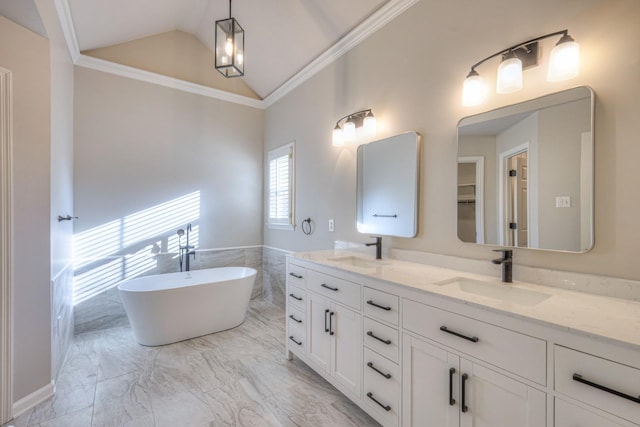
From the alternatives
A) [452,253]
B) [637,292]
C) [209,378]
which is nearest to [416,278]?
[452,253]

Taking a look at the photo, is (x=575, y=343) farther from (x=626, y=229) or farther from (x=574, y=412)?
(x=626, y=229)

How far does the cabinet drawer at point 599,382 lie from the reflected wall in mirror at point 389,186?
1.24 m

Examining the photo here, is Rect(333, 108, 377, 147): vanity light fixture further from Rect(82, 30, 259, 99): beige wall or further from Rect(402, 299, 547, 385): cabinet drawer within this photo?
Rect(82, 30, 259, 99): beige wall

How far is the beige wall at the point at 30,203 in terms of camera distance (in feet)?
5.99

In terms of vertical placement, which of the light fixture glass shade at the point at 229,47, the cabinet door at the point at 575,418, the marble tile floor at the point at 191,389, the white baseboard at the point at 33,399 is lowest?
the marble tile floor at the point at 191,389

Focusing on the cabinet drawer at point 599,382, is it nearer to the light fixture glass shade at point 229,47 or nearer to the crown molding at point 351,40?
the light fixture glass shade at point 229,47

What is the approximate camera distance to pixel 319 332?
212cm

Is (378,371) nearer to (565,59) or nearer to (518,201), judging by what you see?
(518,201)

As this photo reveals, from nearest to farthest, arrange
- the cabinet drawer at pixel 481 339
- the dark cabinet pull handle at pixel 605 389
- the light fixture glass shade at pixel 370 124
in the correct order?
the dark cabinet pull handle at pixel 605 389, the cabinet drawer at pixel 481 339, the light fixture glass shade at pixel 370 124

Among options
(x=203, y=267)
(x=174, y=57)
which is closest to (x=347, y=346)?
(x=203, y=267)

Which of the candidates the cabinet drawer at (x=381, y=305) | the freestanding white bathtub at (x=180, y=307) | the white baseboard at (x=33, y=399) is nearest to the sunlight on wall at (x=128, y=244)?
the freestanding white bathtub at (x=180, y=307)

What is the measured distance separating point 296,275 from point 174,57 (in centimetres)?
328

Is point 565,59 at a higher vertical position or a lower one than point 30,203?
higher

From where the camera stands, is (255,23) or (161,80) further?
(161,80)
